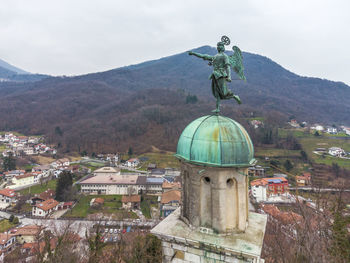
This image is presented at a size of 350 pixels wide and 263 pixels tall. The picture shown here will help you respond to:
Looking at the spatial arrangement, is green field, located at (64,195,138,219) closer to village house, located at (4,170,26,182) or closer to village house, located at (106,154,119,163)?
village house, located at (4,170,26,182)

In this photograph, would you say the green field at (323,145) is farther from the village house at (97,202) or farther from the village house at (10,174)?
the village house at (10,174)

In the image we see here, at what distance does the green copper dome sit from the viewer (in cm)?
538

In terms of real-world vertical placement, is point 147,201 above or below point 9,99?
below

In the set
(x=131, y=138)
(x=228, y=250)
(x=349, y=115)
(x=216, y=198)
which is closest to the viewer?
(x=228, y=250)

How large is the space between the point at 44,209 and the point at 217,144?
51562 millimetres

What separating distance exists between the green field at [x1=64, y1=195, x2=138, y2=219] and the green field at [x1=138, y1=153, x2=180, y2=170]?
26891mm

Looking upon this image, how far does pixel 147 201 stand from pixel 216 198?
49.5 m

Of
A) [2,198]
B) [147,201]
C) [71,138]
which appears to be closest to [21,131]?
[71,138]

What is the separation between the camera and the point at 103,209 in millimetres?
46000

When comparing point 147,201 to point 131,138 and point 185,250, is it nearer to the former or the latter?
point 185,250

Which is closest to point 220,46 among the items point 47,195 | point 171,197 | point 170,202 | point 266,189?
point 170,202

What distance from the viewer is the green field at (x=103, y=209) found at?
43.9 m

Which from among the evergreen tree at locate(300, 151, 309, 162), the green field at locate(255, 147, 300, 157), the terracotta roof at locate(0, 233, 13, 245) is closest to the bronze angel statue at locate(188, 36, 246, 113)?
the terracotta roof at locate(0, 233, 13, 245)

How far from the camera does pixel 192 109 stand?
12825 cm
